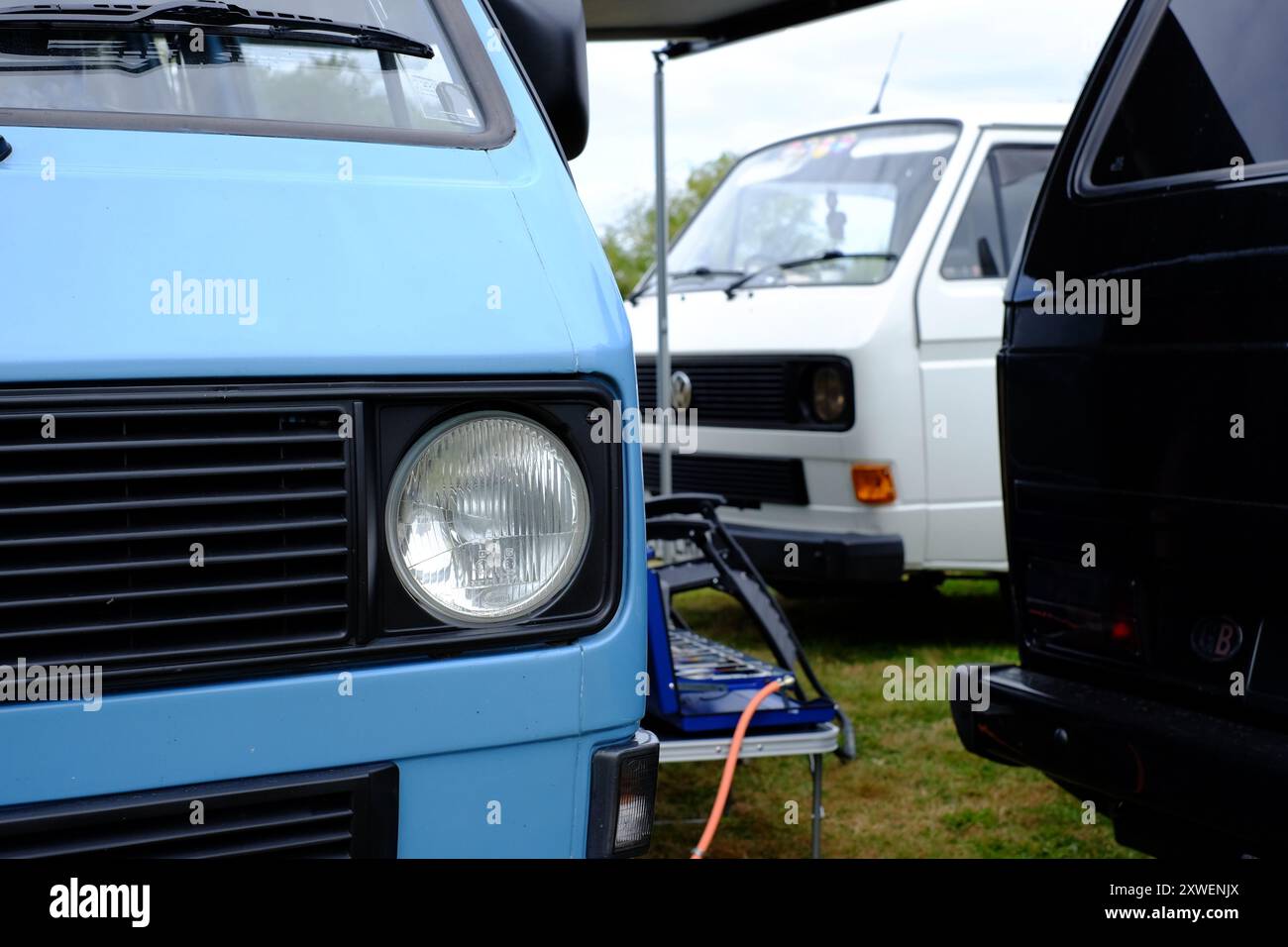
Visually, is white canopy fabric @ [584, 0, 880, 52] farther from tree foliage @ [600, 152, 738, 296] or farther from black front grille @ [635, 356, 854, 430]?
tree foliage @ [600, 152, 738, 296]

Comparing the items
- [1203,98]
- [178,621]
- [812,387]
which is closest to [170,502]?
[178,621]

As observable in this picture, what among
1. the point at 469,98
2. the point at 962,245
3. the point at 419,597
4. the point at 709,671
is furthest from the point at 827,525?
the point at 419,597

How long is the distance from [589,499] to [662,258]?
3.56m

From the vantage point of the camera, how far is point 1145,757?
2.36 meters

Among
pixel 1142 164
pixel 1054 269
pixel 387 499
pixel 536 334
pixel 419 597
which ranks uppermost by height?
pixel 1142 164

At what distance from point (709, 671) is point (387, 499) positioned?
2031mm

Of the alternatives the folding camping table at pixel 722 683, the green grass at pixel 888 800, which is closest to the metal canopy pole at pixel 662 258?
the green grass at pixel 888 800

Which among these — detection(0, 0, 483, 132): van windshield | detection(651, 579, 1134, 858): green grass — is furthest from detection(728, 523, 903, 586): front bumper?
detection(0, 0, 483, 132): van windshield

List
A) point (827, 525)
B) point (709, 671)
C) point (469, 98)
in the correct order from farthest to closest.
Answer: point (827, 525) → point (709, 671) → point (469, 98)

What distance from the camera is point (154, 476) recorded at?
61.2 inches

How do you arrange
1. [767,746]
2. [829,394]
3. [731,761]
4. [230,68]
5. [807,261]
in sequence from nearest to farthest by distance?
[230,68]
[731,761]
[767,746]
[829,394]
[807,261]

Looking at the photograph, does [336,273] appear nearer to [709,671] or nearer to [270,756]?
[270,756]

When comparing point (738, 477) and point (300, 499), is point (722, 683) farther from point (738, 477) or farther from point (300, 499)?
point (738, 477)

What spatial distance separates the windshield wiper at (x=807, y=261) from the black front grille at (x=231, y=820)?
4330 mm
